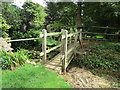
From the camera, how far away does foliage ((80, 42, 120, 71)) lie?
4.84 meters

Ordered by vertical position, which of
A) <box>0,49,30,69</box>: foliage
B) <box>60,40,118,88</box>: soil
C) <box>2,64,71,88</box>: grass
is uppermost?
<box>0,49,30,69</box>: foliage

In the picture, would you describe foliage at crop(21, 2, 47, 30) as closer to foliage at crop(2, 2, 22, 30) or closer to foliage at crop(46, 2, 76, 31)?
foliage at crop(2, 2, 22, 30)

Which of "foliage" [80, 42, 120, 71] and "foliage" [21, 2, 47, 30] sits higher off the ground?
"foliage" [21, 2, 47, 30]

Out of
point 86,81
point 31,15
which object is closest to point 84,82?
point 86,81

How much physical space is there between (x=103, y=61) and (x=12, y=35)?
18.5ft

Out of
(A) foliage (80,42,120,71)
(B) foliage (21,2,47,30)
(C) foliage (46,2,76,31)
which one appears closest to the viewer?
(A) foliage (80,42,120,71)

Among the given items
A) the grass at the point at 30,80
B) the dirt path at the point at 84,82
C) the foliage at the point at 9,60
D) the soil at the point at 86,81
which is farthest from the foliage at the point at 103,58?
the foliage at the point at 9,60

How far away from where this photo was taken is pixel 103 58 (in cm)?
533

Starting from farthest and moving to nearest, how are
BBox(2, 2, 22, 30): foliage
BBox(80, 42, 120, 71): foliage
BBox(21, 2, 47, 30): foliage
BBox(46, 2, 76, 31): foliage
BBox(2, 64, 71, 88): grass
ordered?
BBox(46, 2, 76, 31): foliage → BBox(21, 2, 47, 30): foliage → BBox(80, 42, 120, 71): foliage → BBox(2, 2, 22, 30): foliage → BBox(2, 64, 71, 88): grass

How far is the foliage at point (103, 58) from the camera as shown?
15.9 ft

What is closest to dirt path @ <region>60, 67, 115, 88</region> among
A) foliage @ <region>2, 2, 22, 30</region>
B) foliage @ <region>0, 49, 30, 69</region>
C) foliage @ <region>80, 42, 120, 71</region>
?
foliage @ <region>80, 42, 120, 71</region>

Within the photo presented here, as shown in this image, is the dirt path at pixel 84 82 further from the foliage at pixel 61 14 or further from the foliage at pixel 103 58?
the foliage at pixel 61 14

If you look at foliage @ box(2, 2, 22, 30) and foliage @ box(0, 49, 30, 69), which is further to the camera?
foliage @ box(2, 2, 22, 30)

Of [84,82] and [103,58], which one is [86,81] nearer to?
[84,82]
